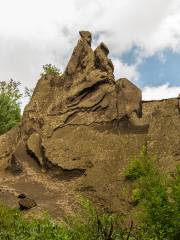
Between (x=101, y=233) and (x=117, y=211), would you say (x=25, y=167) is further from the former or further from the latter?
(x=101, y=233)

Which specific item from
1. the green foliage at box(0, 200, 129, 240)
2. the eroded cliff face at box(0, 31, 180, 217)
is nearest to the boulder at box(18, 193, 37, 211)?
the eroded cliff face at box(0, 31, 180, 217)

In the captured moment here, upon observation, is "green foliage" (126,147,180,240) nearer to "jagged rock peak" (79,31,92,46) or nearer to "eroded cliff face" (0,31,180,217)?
"eroded cliff face" (0,31,180,217)

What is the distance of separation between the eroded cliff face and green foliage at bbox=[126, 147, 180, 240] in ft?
32.2

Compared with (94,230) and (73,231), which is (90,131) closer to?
(73,231)

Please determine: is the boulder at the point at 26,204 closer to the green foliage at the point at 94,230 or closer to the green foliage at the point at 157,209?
the green foliage at the point at 157,209

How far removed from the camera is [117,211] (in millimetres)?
33969

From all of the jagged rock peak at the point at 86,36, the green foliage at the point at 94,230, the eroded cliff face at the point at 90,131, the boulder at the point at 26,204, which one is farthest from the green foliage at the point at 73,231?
the jagged rock peak at the point at 86,36

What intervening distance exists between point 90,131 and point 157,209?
17822mm

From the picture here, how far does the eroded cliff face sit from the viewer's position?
123 feet

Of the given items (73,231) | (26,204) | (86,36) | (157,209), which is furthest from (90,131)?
(73,231)

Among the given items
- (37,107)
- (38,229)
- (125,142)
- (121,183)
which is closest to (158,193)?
(38,229)

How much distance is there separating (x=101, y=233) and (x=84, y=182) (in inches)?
635

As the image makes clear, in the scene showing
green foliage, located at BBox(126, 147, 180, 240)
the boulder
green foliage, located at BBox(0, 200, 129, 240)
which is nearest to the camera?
green foliage, located at BBox(0, 200, 129, 240)

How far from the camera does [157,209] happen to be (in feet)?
76.0
